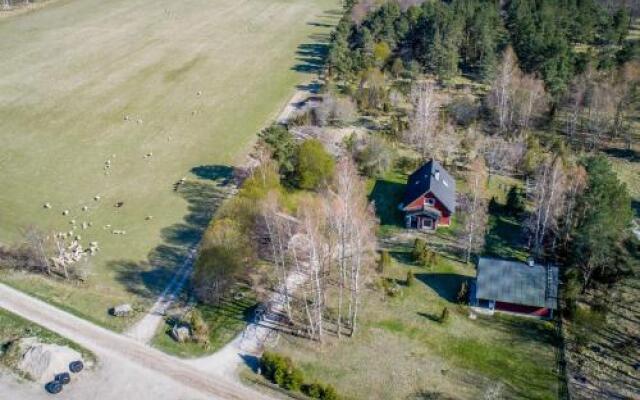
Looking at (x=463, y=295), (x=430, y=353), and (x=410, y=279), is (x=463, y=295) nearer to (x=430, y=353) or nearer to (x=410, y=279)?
(x=410, y=279)

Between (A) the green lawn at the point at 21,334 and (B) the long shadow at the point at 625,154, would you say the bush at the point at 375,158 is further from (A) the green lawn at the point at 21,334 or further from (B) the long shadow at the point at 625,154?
(A) the green lawn at the point at 21,334

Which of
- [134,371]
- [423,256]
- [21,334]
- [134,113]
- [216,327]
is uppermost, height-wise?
[134,113]

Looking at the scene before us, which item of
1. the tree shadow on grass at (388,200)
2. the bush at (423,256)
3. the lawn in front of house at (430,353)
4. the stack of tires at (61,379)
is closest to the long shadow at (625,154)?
the tree shadow on grass at (388,200)

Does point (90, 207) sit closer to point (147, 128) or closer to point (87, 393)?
point (147, 128)

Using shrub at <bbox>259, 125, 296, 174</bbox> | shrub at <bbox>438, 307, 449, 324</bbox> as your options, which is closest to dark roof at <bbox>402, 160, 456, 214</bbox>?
shrub at <bbox>259, 125, 296, 174</bbox>

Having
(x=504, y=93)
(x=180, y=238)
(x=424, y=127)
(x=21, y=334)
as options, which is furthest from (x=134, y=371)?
(x=504, y=93)

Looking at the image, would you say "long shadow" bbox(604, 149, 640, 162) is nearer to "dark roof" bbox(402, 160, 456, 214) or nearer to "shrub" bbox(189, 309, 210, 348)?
"dark roof" bbox(402, 160, 456, 214)
